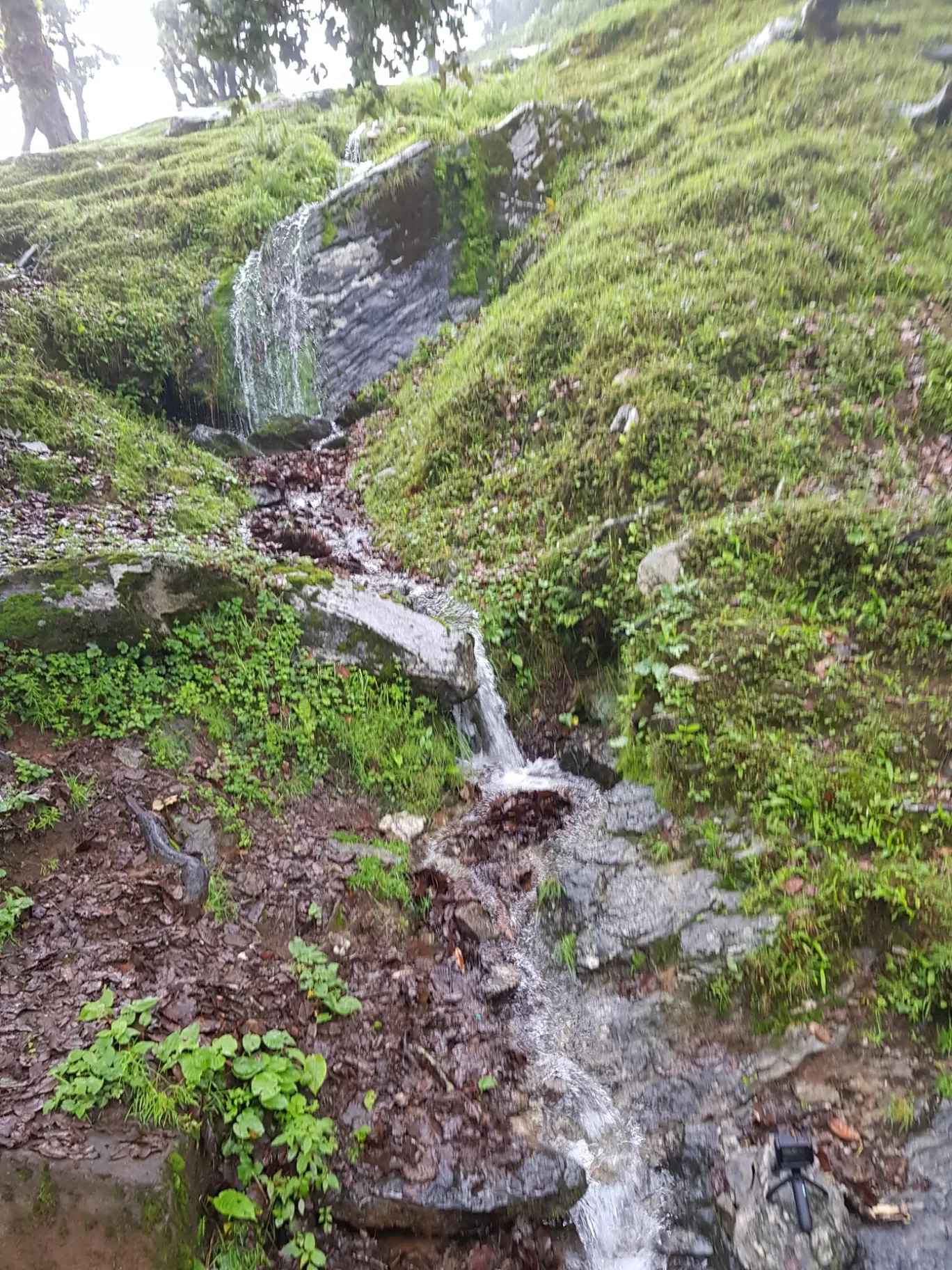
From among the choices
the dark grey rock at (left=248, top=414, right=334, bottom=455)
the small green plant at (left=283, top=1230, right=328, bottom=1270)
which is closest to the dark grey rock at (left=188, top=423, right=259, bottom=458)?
the dark grey rock at (left=248, top=414, right=334, bottom=455)

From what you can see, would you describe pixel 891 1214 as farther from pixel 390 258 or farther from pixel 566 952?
pixel 390 258

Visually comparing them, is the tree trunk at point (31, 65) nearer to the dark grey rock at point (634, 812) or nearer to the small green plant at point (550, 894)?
the dark grey rock at point (634, 812)

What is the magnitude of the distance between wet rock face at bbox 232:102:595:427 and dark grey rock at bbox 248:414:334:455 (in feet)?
2.46

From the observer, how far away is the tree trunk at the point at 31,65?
763 inches

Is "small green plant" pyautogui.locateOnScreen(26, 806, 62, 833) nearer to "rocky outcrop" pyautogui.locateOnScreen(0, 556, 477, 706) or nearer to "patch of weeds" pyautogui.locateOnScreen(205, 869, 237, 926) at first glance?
"patch of weeds" pyautogui.locateOnScreen(205, 869, 237, 926)

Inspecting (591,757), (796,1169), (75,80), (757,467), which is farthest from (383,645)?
(75,80)

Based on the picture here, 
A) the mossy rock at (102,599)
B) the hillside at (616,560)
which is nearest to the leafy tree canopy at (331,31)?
the hillside at (616,560)

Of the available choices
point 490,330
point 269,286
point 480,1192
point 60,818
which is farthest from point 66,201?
point 480,1192

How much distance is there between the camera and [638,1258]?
3268 mm

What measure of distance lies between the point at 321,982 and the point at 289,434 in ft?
34.7

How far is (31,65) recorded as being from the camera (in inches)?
778

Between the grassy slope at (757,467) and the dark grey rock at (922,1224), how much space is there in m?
0.59

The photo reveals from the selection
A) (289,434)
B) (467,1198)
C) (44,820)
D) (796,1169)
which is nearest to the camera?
(796,1169)

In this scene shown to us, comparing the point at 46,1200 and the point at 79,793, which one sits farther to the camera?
the point at 79,793
